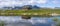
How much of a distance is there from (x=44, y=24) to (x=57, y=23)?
29 cm

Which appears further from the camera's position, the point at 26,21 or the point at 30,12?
the point at 26,21

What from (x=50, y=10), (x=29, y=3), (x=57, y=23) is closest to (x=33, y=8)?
(x=29, y=3)

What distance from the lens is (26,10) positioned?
3.68 meters

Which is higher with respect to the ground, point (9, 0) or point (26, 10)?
point (9, 0)

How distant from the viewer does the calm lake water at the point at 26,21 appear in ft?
11.8

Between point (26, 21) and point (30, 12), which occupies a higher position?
point (30, 12)

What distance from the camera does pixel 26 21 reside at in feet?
12.2

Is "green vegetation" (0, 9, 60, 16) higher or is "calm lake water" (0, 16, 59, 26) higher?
"green vegetation" (0, 9, 60, 16)

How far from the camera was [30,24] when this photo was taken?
3.57m

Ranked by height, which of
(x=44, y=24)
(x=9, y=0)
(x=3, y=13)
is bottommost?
(x=44, y=24)

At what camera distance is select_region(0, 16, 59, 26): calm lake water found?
11.8 ft

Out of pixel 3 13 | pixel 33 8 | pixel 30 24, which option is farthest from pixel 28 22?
pixel 3 13

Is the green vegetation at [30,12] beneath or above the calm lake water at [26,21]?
above

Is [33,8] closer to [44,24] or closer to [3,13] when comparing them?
[44,24]
